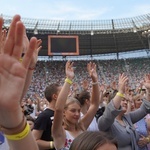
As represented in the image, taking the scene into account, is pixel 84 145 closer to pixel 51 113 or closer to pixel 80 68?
pixel 51 113

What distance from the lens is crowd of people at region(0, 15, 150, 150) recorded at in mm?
1335

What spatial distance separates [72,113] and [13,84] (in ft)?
6.77

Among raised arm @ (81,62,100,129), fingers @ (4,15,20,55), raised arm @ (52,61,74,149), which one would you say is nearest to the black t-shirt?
raised arm @ (81,62,100,129)

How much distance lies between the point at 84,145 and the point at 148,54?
39.5m

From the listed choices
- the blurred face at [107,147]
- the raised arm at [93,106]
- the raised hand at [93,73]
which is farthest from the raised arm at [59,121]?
the blurred face at [107,147]

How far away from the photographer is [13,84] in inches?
52.0

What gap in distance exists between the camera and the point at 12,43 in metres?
1.38

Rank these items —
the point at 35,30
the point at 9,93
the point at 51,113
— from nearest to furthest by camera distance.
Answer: the point at 9,93 < the point at 51,113 < the point at 35,30

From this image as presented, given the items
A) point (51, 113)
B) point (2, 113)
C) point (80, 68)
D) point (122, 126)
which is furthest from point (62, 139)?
point (80, 68)

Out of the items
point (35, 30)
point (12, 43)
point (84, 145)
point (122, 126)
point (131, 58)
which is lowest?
point (122, 126)

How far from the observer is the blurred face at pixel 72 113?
3.33m

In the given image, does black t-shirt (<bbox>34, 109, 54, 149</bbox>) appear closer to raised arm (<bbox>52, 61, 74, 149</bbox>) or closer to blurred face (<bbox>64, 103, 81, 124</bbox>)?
blurred face (<bbox>64, 103, 81, 124</bbox>)

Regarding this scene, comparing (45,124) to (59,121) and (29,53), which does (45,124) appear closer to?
(59,121)

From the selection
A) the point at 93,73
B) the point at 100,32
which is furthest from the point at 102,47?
the point at 93,73
